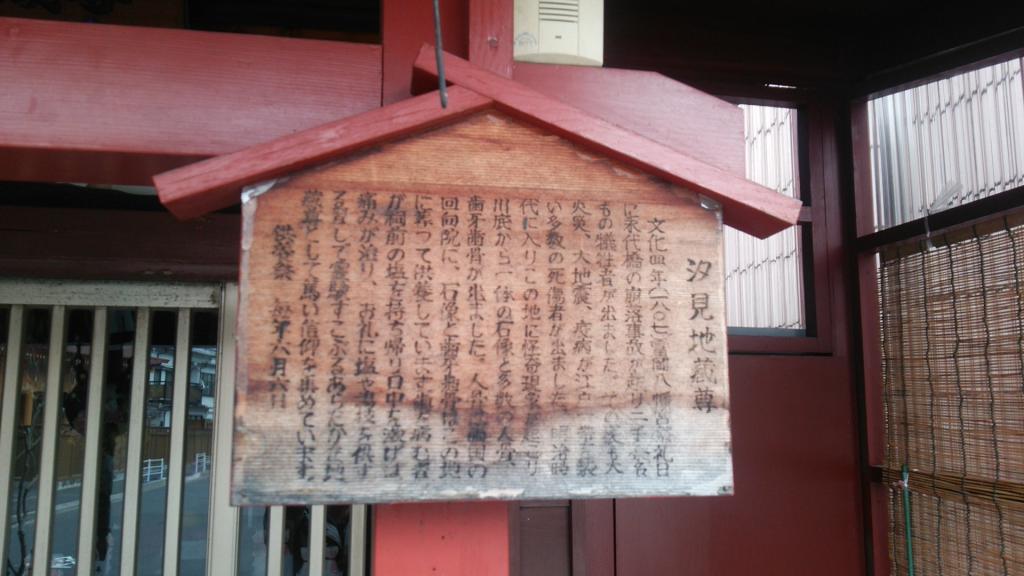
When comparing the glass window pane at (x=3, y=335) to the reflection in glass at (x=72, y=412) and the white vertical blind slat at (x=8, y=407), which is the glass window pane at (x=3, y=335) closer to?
the white vertical blind slat at (x=8, y=407)

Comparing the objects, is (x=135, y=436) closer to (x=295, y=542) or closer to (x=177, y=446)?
(x=177, y=446)

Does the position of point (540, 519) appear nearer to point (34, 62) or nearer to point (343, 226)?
point (343, 226)

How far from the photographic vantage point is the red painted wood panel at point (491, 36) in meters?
1.93

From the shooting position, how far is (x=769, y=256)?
3.78 metres

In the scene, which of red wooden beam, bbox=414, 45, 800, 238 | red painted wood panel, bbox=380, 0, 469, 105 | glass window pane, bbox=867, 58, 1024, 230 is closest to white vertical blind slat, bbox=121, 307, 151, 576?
red painted wood panel, bbox=380, 0, 469, 105

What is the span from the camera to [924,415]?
3.05 m

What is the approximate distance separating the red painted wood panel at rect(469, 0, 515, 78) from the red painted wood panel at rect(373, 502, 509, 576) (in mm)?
1146

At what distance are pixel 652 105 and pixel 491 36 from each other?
485 millimetres

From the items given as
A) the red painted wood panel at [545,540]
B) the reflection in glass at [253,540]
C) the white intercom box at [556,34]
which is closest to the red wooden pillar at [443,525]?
the white intercom box at [556,34]

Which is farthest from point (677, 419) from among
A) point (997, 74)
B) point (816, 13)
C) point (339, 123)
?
point (816, 13)

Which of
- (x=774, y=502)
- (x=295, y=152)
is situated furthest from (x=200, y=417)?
(x=774, y=502)

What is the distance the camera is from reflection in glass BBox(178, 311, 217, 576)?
337cm

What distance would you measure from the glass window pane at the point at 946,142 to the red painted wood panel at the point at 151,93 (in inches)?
98.3

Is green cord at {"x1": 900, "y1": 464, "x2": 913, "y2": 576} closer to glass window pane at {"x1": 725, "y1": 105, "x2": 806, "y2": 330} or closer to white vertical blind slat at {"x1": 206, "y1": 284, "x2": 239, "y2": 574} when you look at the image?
glass window pane at {"x1": 725, "y1": 105, "x2": 806, "y2": 330}
